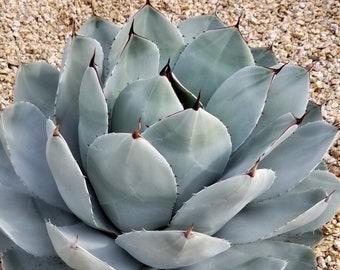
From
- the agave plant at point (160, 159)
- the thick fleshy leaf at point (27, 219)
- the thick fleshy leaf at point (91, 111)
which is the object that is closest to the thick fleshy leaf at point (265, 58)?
the agave plant at point (160, 159)

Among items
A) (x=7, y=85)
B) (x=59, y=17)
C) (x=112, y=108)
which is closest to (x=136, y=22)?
(x=112, y=108)

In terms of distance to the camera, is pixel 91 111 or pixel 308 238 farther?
pixel 308 238

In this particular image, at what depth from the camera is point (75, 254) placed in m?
1.12

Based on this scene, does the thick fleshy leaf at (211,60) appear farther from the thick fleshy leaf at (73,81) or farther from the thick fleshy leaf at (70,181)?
the thick fleshy leaf at (70,181)

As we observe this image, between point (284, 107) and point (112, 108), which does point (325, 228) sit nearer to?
point (284, 107)

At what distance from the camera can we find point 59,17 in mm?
2502

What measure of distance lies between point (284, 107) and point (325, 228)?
735 mm

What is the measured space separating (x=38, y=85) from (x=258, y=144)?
537mm

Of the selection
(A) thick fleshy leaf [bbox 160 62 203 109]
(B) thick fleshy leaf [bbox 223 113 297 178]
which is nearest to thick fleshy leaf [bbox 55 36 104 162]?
(A) thick fleshy leaf [bbox 160 62 203 109]

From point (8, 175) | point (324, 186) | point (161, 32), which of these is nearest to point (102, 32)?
point (161, 32)

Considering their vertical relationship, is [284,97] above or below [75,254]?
above

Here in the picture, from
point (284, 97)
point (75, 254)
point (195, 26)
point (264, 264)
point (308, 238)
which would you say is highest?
point (195, 26)

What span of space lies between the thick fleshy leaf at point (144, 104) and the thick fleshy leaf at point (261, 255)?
332 mm

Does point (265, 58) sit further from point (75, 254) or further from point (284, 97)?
point (75, 254)
